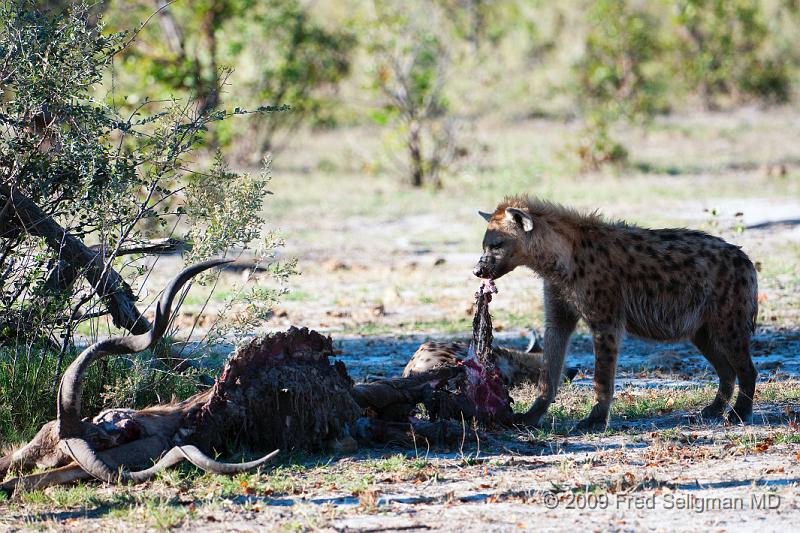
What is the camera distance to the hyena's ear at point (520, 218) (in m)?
6.55

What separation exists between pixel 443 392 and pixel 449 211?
1033 cm

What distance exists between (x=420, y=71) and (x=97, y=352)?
46.7ft

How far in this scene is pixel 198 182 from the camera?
21.7 ft

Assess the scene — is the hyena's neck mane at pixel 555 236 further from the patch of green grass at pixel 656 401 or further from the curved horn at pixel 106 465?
the curved horn at pixel 106 465

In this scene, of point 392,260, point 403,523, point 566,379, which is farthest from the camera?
point 392,260

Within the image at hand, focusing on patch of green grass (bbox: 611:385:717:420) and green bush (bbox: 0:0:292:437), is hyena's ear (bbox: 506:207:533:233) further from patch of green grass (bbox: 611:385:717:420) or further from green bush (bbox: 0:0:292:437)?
green bush (bbox: 0:0:292:437)

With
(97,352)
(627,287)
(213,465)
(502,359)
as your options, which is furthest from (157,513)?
(502,359)

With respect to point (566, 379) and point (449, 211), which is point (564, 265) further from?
point (449, 211)

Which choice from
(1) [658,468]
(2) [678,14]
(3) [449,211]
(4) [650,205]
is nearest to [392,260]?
(3) [449,211]

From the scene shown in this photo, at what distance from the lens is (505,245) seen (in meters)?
6.68

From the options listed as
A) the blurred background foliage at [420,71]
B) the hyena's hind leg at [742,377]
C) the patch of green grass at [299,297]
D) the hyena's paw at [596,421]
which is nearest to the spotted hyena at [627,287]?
the hyena's hind leg at [742,377]

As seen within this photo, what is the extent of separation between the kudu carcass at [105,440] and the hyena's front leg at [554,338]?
83.9 inches

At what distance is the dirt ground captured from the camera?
4902 mm

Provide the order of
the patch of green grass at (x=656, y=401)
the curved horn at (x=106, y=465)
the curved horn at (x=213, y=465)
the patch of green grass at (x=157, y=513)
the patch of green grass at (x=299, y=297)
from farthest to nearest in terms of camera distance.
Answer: the patch of green grass at (x=299, y=297) → the patch of green grass at (x=656, y=401) → the curved horn at (x=106, y=465) → the curved horn at (x=213, y=465) → the patch of green grass at (x=157, y=513)
